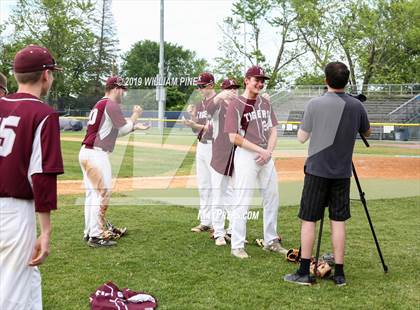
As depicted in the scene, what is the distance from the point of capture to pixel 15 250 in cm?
284

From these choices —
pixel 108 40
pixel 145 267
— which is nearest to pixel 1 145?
pixel 145 267

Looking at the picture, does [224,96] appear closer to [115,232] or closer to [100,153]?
[100,153]

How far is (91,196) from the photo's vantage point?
6496mm

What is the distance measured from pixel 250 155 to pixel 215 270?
4.96 ft

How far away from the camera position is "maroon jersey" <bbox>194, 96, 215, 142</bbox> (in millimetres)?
7398

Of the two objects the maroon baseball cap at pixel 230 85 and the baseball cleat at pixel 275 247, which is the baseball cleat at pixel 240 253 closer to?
the baseball cleat at pixel 275 247

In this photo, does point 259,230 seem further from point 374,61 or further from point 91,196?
point 374,61

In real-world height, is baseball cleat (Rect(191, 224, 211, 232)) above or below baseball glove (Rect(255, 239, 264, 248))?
below

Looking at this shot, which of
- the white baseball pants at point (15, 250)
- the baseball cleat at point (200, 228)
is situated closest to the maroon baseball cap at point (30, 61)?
the white baseball pants at point (15, 250)

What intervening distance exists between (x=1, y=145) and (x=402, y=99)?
37968 millimetres

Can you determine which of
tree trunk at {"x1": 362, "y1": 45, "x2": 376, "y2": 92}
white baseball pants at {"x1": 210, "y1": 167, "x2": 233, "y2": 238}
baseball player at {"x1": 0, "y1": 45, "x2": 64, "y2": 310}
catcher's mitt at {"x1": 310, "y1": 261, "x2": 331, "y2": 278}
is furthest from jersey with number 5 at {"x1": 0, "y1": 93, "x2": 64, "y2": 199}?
tree trunk at {"x1": 362, "y1": 45, "x2": 376, "y2": 92}

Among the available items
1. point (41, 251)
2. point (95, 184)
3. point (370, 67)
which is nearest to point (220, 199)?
point (95, 184)

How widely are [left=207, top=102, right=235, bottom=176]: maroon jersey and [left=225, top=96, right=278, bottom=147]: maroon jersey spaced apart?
24.7 inches

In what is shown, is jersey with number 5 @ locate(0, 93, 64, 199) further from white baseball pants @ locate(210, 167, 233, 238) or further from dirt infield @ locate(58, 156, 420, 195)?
dirt infield @ locate(58, 156, 420, 195)
